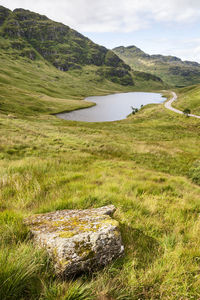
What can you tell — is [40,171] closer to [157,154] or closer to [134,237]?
[134,237]

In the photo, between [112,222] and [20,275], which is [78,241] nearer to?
[112,222]

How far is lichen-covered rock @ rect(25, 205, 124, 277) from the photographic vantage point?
2.16 meters

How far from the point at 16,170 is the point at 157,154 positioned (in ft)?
70.6

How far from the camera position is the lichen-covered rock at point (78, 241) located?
7.08 ft

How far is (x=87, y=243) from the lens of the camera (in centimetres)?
238

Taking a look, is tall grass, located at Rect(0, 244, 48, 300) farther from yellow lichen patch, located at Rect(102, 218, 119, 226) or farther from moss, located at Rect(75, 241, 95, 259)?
yellow lichen patch, located at Rect(102, 218, 119, 226)

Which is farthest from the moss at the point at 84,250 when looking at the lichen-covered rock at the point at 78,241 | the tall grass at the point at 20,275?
the tall grass at the point at 20,275

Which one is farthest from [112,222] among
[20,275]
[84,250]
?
[20,275]

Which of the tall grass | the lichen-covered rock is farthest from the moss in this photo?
the tall grass

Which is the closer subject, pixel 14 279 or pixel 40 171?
pixel 14 279

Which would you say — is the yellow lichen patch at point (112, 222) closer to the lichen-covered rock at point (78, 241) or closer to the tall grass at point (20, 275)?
the lichen-covered rock at point (78, 241)

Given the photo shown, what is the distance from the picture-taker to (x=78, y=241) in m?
2.35

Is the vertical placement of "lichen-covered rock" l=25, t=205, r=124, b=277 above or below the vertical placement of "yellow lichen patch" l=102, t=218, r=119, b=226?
below

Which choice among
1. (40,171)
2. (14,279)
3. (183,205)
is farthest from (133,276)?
(40,171)
